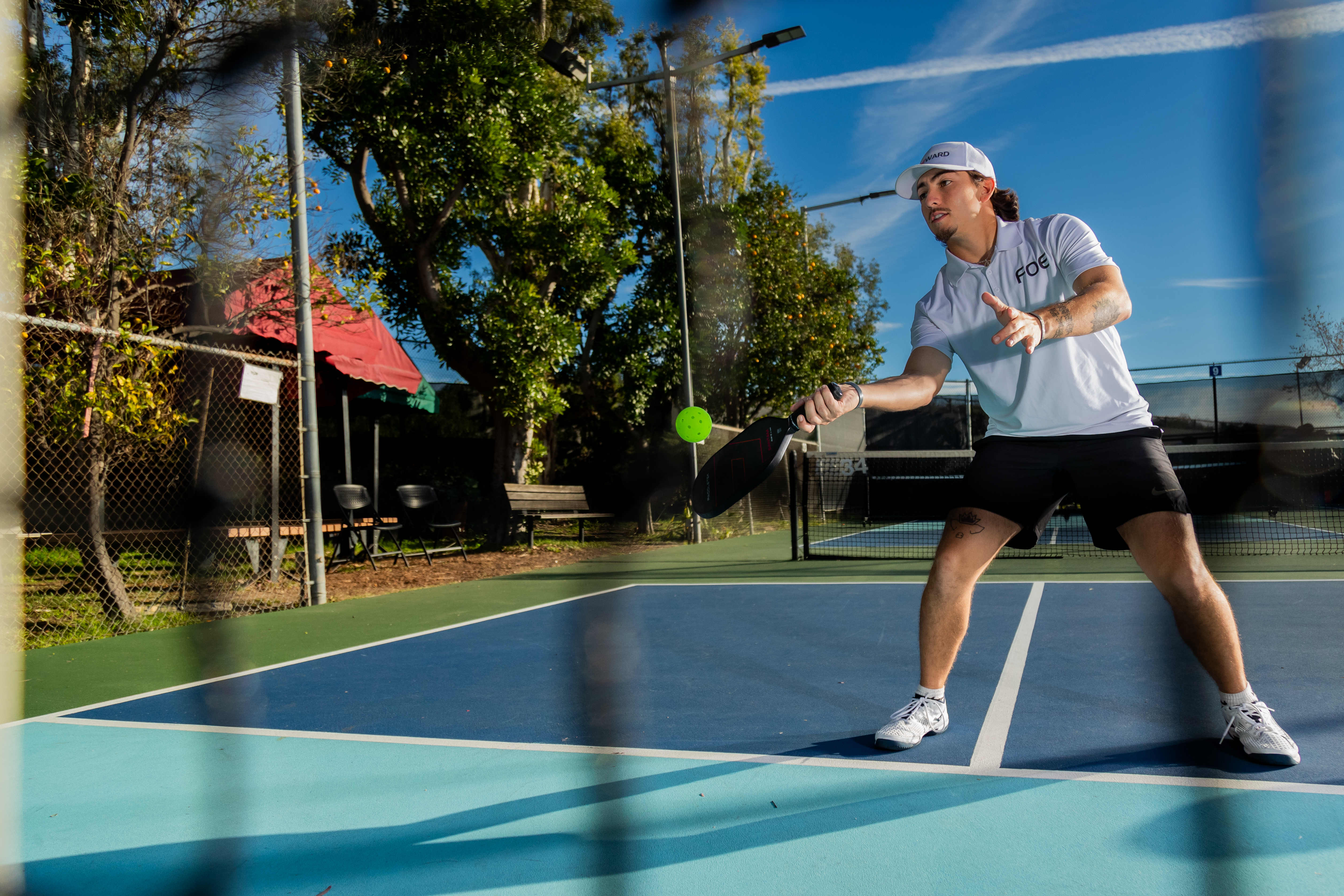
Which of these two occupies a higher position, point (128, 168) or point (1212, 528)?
point (128, 168)

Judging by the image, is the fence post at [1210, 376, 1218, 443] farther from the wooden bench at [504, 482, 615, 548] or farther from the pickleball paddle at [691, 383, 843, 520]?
the wooden bench at [504, 482, 615, 548]

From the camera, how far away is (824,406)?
6.16 feet

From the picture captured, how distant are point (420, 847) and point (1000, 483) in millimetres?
1730

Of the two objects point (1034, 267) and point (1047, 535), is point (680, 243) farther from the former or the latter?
point (1034, 267)

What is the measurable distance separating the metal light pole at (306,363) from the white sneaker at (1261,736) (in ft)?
18.6

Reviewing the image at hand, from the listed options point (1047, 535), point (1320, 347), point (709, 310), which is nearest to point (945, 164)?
point (1320, 347)

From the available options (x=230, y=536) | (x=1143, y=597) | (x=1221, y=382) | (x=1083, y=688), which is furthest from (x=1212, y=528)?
(x=230, y=536)

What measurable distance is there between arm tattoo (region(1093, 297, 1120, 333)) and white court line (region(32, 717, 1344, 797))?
1152mm

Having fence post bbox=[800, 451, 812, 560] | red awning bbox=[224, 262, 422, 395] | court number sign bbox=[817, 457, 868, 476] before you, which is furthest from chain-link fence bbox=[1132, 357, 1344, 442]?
court number sign bbox=[817, 457, 868, 476]

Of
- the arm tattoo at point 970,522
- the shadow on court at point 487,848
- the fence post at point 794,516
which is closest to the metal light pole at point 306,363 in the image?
the fence post at point 794,516

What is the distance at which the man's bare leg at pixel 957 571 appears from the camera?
255cm

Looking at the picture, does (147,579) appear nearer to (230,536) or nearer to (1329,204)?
(230,536)

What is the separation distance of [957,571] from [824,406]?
943 millimetres

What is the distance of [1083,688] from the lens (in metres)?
3.27
